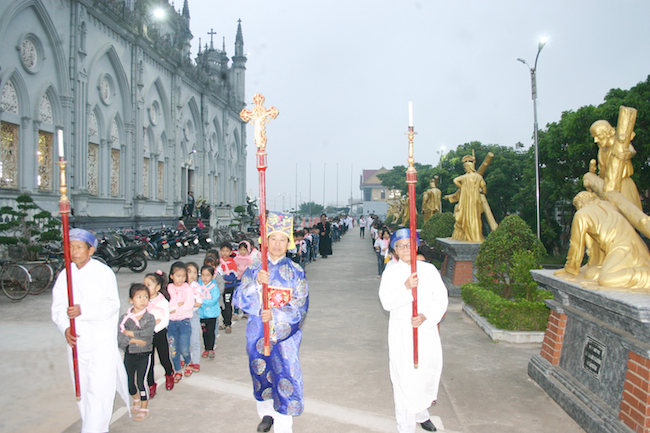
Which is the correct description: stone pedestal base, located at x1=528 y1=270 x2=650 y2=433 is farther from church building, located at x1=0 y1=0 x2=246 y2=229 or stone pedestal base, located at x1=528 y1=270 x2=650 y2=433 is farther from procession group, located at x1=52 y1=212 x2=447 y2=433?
church building, located at x1=0 y1=0 x2=246 y2=229

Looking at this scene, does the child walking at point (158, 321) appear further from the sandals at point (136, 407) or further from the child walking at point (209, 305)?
the child walking at point (209, 305)

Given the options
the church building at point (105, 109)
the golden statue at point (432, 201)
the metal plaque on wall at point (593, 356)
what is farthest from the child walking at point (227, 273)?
the golden statue at point (432, 201)

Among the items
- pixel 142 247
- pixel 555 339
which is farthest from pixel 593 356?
pixel 142 247

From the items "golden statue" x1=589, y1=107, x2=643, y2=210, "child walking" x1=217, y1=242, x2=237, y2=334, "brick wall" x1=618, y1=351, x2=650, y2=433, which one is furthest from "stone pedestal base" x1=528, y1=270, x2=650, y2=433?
"child walking" x1=217, y1=242, x2=237, y2=334

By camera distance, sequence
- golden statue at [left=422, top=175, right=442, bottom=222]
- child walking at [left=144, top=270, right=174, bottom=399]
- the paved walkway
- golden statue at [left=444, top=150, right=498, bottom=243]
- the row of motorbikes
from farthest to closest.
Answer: golden statue at [left=422, top=175, right=442, bottom=222] < the row of motorbikes < golden statue at [left=444, top=150, right=498, bottom=243] < child walking at [left=144, top=270, right=174, bottom=399] < the paved walkway

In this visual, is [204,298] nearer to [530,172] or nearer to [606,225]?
[606,225]

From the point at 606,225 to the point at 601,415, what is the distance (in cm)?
178

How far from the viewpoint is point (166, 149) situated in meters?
27.0

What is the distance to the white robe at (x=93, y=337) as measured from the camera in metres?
3.79

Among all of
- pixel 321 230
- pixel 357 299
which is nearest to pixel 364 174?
pixel 321 230

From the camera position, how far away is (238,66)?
41.0 m

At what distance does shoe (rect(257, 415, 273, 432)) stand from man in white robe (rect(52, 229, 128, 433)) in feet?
3.85

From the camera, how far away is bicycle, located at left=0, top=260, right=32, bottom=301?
9.64 meters

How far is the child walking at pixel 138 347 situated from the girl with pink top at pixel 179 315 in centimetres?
80
